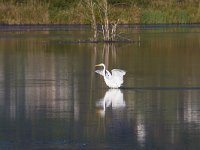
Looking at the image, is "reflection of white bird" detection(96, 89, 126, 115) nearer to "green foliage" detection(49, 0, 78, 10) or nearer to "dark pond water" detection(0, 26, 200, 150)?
"dark pond water" detection(0, 26, 200, 150)

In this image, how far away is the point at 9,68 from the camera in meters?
25.2

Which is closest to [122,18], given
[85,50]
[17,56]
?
[85,50]

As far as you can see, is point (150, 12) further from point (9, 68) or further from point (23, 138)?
point (23, 138)

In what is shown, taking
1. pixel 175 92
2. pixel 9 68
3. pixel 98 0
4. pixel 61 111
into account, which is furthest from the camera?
pixel 98 0

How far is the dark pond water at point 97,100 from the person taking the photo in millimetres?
13273

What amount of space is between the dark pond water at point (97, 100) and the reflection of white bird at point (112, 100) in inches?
0.7

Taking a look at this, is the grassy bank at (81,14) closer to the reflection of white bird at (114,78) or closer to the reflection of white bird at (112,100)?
the reflection of white bird at (114,78)

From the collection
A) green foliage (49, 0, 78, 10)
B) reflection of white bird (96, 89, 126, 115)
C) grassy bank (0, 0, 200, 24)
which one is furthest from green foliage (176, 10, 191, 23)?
reflection of white bird (96, 89, 126, 115)

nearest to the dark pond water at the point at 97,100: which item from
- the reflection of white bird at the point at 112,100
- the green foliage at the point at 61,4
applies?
the reflection of white bird at the point at 112,100

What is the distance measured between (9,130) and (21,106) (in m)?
2.96

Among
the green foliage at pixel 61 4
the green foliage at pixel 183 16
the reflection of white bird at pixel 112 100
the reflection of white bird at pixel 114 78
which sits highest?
the green foliage at pixel 61 4

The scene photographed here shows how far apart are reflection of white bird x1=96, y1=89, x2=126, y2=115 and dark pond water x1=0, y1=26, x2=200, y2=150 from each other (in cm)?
2

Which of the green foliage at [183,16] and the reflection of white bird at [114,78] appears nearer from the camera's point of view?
the reflection of white bird at [114,78]

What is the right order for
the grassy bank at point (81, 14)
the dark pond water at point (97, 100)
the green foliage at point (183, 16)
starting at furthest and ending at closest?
the green foliage at point (183, 16)
the grassy bank at point (81, 14)
the dark pond water at point (97, 100)
